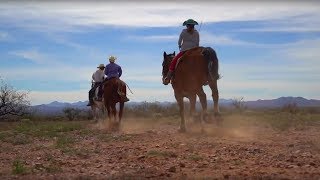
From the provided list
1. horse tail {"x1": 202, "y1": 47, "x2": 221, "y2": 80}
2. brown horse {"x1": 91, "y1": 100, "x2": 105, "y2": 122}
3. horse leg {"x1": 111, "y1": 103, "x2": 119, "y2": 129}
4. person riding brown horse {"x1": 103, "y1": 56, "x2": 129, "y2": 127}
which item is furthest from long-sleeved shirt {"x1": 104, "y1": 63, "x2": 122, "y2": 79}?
horse tail {"x1": 202, "y1": 47, "x2": 221, "y2": 80}

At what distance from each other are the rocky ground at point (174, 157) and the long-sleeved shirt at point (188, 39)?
2.41 m

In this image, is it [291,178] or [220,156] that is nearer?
[291,178]

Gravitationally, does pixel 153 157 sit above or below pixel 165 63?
below

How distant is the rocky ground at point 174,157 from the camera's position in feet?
28.3

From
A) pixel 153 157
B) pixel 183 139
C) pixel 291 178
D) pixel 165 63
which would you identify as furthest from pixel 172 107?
pixel 291 178

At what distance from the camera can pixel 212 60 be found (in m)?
14.5

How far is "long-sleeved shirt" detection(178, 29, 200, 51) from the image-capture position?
1530 centimetres

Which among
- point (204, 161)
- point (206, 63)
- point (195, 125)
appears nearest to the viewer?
point (204, 161)

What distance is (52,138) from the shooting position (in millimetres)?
15844

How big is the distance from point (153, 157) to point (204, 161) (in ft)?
3.49

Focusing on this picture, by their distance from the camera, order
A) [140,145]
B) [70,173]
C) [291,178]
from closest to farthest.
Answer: [291,178], [70,173], [140,145]

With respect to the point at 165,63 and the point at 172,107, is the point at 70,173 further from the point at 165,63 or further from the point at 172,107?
the point at 172,107

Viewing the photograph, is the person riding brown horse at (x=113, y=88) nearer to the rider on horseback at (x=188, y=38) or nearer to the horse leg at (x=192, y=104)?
the horse leg at (x=192, y=104)

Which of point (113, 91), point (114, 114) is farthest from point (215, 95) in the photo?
point (114, 114)
